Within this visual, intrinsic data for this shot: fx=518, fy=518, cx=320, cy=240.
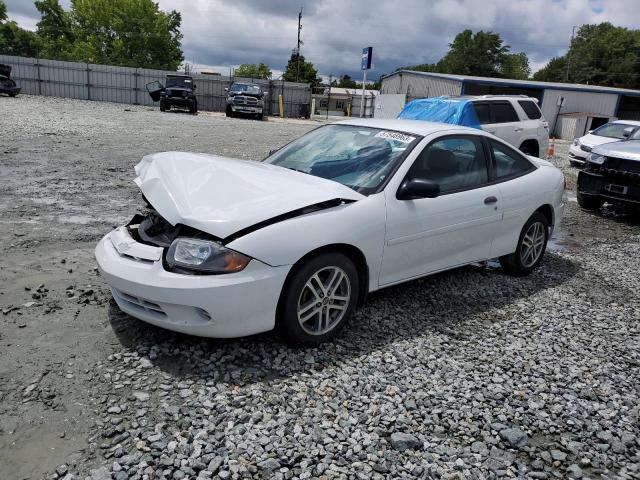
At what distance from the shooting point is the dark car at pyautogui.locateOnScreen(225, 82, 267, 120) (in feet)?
93.8

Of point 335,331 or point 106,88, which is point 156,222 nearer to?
point 335,331

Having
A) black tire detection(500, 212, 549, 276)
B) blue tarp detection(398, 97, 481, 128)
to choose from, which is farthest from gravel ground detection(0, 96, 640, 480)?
blue tarp detection(398, 97, 481, 128)

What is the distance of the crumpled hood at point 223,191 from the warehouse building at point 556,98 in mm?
33272

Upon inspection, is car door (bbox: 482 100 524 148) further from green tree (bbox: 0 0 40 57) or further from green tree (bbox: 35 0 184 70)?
green tree (bbox: 0 0 40 57)

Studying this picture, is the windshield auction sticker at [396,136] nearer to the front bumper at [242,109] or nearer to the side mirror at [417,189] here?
the side mirror at [417,189]

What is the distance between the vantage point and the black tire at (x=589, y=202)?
30.9 ft

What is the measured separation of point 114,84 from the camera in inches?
1359

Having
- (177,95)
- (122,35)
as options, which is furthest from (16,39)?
(177,95)

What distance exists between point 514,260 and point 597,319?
1.03 meters

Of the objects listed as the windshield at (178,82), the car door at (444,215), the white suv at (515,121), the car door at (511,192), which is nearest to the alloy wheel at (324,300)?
the car door at (444,215)

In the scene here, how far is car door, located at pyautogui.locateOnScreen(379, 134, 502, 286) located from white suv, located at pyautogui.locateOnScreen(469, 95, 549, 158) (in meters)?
6.71

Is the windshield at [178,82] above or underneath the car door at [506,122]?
above

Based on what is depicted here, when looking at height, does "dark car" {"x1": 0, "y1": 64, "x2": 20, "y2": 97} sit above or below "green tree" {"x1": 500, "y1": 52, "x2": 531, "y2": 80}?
below

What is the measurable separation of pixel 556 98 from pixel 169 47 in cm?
4783
